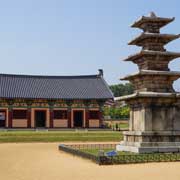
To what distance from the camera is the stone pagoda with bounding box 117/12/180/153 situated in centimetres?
2425

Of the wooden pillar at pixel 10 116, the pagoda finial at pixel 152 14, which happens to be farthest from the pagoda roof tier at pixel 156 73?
the wooden pillar at pixel 10 116

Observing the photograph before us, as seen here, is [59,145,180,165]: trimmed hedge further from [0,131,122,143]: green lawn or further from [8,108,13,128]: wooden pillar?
[8,108,13,128]: wooden pillar

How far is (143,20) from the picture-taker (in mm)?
26266

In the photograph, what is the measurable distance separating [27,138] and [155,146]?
2044 centimetres

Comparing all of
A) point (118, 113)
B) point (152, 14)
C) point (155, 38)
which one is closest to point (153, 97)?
point (155, 38)

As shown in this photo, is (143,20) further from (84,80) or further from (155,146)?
(84,80)

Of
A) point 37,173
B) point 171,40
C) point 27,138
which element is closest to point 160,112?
point 171,40

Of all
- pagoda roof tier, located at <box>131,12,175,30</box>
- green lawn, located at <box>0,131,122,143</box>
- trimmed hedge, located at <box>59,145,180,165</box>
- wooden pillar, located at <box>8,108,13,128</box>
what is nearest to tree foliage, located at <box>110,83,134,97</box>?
wooden pillar, located at <box>8,108,13,128</box>

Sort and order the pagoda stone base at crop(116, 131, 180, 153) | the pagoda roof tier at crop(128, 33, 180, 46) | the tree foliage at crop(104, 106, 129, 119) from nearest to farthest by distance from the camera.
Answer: the pagoda stone base at crop(116, 131, 180, 153)
the pagoda roof tier at crop(128, 33, 180, 46)
the tree foliage at crop(104, 106, 129, 119)

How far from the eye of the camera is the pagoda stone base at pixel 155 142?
77.9 ft

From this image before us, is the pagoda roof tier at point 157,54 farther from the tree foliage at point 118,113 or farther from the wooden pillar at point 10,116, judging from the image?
the tree foliage at point 118,113

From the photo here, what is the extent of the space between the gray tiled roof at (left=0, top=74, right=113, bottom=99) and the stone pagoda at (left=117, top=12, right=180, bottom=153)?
2913 centimetres

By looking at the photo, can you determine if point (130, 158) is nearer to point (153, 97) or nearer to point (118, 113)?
point (153, 97)

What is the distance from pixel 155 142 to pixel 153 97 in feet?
9.86
